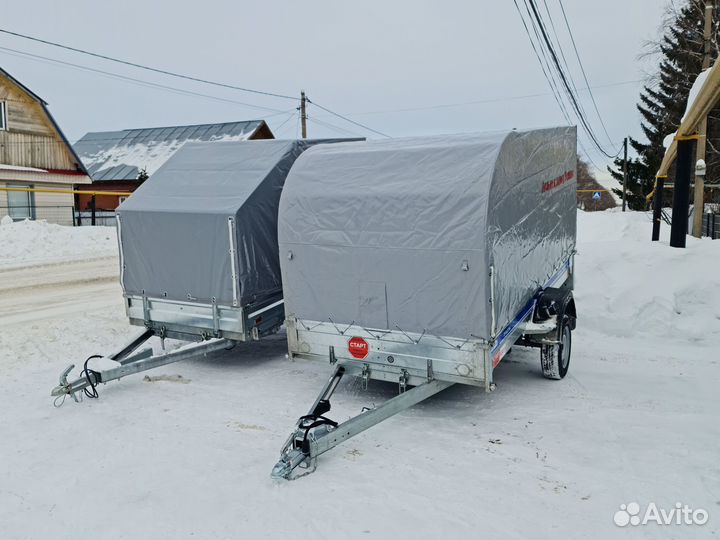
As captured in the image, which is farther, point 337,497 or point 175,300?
point 175,300

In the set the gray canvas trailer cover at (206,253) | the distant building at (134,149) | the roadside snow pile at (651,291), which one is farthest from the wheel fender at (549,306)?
the distant building at (134,149)

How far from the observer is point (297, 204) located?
674cm

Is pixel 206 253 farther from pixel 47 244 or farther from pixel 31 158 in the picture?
pixel 31 158

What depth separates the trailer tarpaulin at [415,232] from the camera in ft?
19.0

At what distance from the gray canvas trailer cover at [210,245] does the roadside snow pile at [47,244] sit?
36.4 feet

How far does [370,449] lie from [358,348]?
1.22 metres

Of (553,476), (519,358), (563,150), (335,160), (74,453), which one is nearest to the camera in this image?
(553,476)

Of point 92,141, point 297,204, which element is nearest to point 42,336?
point 297,204

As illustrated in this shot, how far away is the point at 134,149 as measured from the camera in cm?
4234

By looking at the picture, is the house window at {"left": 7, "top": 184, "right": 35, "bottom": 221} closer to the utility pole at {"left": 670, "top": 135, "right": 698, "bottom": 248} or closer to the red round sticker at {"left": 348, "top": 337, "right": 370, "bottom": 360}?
the red round sticker at {"left": 348, "top": 337, "right": 370, "bottom": 360}

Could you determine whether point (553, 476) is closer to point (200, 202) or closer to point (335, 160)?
point (335, 160)

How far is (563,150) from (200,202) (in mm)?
5335

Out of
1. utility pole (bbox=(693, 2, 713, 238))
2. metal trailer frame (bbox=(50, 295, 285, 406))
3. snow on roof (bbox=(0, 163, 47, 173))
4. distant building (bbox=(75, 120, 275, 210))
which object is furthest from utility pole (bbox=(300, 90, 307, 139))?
metal trailer frame (bbox=(50, 295, 285, 406))

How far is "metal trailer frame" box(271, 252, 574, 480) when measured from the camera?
203 inches
